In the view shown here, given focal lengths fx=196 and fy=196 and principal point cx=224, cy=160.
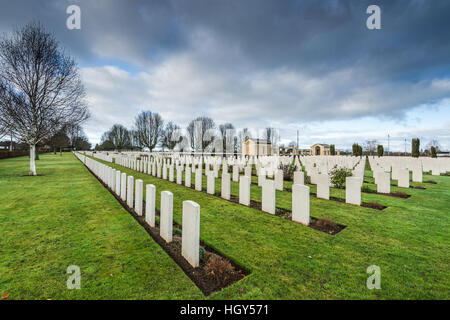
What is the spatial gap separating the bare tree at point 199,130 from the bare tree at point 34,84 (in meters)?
39.2

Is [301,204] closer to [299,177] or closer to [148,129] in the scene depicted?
[299,177]

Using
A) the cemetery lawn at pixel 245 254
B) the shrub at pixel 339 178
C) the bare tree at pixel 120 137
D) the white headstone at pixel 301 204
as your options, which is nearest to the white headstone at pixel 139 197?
the cemetery lawn at pixel 245 254

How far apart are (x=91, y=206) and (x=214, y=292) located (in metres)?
5.25

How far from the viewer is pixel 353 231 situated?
13.3ft

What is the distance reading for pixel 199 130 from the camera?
5522 cm

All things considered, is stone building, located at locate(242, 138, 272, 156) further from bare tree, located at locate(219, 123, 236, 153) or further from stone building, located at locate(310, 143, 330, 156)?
stone building, located at locate(310, 143, 330, 156)

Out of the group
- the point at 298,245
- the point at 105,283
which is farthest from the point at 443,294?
the point at 105,283

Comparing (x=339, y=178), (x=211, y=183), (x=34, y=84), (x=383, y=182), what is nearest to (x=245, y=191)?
(x=211, y=183)

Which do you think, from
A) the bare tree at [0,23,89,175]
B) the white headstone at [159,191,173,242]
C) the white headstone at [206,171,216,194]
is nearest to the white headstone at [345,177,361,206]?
the white headstone at [206,171,216,194]

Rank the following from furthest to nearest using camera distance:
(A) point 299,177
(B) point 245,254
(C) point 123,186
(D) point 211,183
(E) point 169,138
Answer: (E) point 169,138
(A) point 299,177
(D) point 211,183
(C) point 123,186
(B) point 245,254

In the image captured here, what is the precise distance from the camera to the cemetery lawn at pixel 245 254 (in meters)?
2.31

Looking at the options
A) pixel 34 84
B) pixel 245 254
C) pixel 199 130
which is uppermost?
pixel 199 130

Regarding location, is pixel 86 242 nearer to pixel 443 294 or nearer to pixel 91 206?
pixel 91 206

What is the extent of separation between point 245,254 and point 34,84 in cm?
1670
